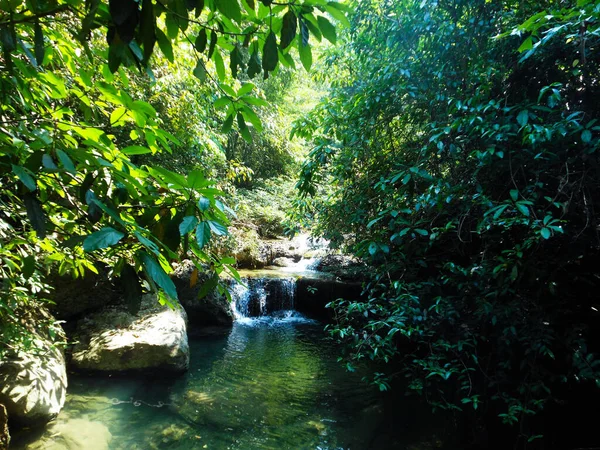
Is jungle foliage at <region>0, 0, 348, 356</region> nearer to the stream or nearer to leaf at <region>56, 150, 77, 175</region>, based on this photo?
leaf at <region>56, 150, 77, 175</region>

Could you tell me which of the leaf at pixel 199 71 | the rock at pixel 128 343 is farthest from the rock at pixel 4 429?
the leaf at pixel 199 71

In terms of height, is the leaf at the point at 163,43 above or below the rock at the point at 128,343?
above

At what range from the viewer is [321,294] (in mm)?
8188

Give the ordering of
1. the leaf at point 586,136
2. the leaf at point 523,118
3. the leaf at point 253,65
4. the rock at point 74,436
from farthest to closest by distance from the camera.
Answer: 1. the rock at point 74,436
2. the leaf at point 523,118
3. the leaf at point 586,136
4. the leaf at point 253,65

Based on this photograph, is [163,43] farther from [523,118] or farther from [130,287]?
[523,118]

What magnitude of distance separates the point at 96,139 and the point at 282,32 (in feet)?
2.20

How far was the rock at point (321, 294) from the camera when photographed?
7.75m

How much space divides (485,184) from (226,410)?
3.87 metres

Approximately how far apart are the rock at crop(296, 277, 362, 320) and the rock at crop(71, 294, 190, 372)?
3.57 metres

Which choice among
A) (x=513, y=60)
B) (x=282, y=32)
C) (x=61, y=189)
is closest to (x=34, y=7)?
(x=61, y=189)

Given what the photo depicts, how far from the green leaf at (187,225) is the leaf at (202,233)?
2 cm

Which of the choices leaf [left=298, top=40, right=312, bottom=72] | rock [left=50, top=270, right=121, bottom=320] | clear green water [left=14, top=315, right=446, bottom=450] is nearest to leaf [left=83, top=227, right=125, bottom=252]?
leaf [left=298, top=40, right=312, bottom=72]

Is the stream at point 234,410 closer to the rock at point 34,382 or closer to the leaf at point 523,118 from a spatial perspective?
the rock at point 34,382

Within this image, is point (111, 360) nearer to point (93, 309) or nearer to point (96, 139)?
point (93, 309)
